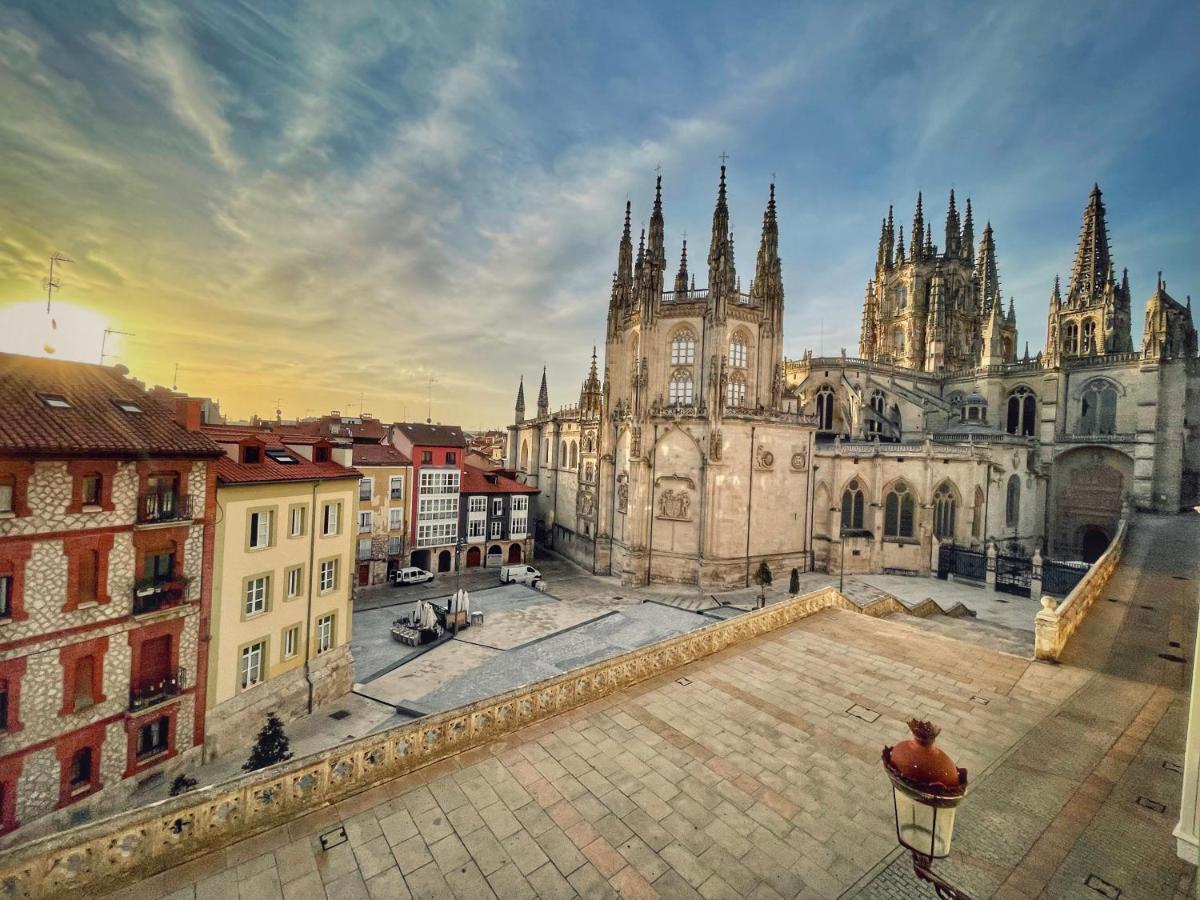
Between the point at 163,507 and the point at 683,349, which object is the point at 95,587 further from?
the point at 683,349

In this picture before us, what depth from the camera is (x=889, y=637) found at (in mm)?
16500

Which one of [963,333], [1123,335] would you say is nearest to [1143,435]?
[1123,335]

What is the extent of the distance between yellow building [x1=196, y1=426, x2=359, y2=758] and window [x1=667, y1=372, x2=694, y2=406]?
23058mm

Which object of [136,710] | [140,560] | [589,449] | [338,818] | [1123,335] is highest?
[1123,335]

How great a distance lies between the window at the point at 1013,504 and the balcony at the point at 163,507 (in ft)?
171

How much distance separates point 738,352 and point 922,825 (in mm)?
35937

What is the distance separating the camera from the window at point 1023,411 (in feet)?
160

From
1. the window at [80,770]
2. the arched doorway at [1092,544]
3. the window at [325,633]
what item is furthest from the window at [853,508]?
the window at [80,770]

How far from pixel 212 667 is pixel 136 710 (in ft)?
6.54

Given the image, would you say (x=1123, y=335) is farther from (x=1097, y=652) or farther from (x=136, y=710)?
(x=136, y=710)

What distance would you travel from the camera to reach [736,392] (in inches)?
1487

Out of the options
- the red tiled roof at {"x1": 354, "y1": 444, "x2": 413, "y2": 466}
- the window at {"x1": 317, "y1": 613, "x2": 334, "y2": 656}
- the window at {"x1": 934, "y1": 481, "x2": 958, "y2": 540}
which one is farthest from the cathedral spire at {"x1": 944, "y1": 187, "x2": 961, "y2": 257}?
the window at {"x1": 317, "y1": 613, "x2": 334, "y2": 656}

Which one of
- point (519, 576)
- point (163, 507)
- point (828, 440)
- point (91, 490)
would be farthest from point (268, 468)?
point (828, 440)

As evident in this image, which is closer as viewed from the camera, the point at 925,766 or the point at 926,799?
the point at 926,799
